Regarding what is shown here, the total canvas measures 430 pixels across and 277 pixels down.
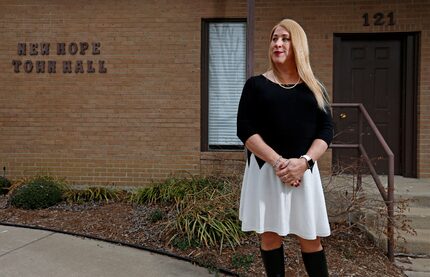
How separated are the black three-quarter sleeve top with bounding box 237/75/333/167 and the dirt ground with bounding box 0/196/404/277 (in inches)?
66.4

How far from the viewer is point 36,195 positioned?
5.86m

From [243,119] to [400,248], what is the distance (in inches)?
113

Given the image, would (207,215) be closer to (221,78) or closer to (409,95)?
(221,78)

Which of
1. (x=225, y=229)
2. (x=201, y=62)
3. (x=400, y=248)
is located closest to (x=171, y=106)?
(x=201, y=62)

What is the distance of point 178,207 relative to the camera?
5.16 metres

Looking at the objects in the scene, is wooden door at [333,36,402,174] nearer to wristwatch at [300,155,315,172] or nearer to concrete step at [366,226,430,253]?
concrete step at [366,226,430,253]

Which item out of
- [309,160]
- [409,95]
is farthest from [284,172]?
[409,95]

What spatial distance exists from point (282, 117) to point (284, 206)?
509 millimetres

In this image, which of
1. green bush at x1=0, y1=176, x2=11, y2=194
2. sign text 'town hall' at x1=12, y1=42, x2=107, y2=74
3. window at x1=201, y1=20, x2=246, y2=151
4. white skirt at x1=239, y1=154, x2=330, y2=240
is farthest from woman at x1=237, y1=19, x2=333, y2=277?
green bush at x1=0, y1=176, x2=11, y2=194

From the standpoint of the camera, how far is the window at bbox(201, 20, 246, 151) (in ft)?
23.2

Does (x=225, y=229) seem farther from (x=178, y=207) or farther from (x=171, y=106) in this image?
(x=171, y=106)

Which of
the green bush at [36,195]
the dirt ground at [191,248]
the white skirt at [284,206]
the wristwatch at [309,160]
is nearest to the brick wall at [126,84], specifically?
the green bush at [36,195]

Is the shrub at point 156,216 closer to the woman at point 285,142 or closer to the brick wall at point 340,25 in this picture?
the woman at point 285,142

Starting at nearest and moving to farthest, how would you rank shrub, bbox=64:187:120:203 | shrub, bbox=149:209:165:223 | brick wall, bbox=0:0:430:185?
shrub, bbox=149:209:165:223 < shrub, bbox=64:187:120:203 < brick wall, bbox=0:0:430:185
